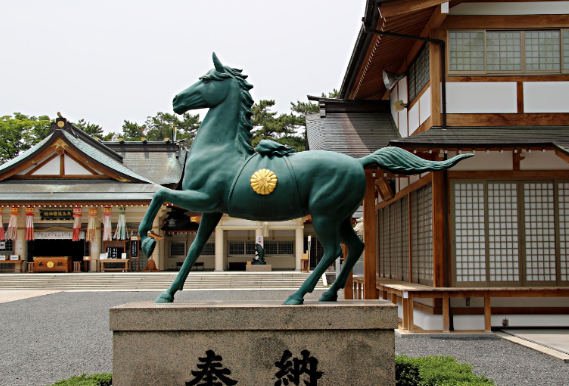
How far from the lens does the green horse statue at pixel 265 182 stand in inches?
190

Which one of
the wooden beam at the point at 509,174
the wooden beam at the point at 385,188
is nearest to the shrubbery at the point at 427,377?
the wooden beam at the point at 509,174

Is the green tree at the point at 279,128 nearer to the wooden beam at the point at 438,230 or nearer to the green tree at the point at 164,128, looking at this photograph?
the green tree at the point at 164,128

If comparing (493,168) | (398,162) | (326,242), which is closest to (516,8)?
(493,168)

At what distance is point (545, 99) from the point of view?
10250 mm

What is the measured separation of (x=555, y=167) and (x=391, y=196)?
4006mm

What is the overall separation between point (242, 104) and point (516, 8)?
7.28 m

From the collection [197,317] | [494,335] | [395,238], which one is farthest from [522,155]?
[197,317]

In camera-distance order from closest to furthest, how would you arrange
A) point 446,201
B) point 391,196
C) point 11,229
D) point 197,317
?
point 197,317
point 446,201
point 391,196
point 11,229

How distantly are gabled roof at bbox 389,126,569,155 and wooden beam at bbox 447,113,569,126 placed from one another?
14 cm

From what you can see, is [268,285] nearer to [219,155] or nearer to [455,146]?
[455,146]

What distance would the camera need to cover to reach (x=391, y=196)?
524 inches

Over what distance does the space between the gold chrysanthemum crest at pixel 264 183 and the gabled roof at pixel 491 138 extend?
4.56 metres

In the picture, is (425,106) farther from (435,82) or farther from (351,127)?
(351,127)

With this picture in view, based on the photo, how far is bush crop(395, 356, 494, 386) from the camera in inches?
205
